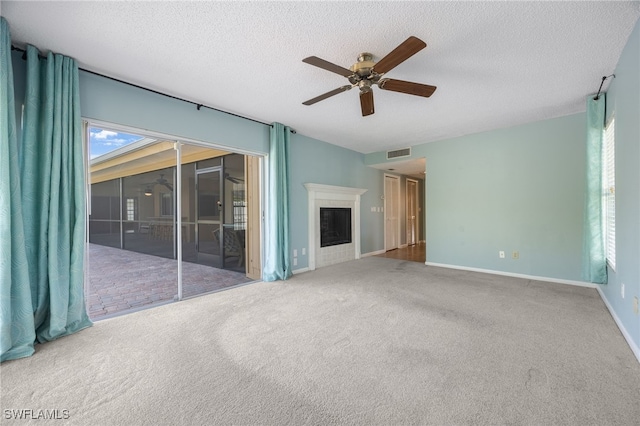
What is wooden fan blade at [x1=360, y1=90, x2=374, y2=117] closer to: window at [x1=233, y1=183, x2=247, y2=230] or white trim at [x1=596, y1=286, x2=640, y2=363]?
window at [x1=233, y1=183, x2=247, y2=230]

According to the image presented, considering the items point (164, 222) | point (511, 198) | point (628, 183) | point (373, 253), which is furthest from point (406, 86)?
point (164, 222)

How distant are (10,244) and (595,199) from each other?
5.66 m

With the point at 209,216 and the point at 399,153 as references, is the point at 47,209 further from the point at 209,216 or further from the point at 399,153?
the point at 399,153

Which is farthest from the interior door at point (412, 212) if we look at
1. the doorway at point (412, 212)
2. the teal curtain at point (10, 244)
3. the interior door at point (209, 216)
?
the teal curtain at point (10, 244)

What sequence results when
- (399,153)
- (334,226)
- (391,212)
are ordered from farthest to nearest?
(391,212), (399,153), (334,226)

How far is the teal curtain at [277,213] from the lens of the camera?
13.5 feet

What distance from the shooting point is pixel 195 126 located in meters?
3.41

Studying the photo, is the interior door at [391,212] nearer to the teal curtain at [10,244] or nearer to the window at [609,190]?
the window at [609,190]

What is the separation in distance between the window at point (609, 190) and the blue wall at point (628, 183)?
0.32 metres

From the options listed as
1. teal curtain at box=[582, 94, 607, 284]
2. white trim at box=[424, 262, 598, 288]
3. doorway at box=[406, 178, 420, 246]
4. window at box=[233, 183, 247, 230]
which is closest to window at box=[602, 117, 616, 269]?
teal curtain at box=[582, 94, 607, 284]

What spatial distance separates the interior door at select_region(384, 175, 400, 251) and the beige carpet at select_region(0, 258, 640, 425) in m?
3.97

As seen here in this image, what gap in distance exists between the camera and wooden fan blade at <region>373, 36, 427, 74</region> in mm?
1795

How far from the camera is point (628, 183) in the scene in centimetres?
216

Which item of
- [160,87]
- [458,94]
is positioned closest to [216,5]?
[160,87]
